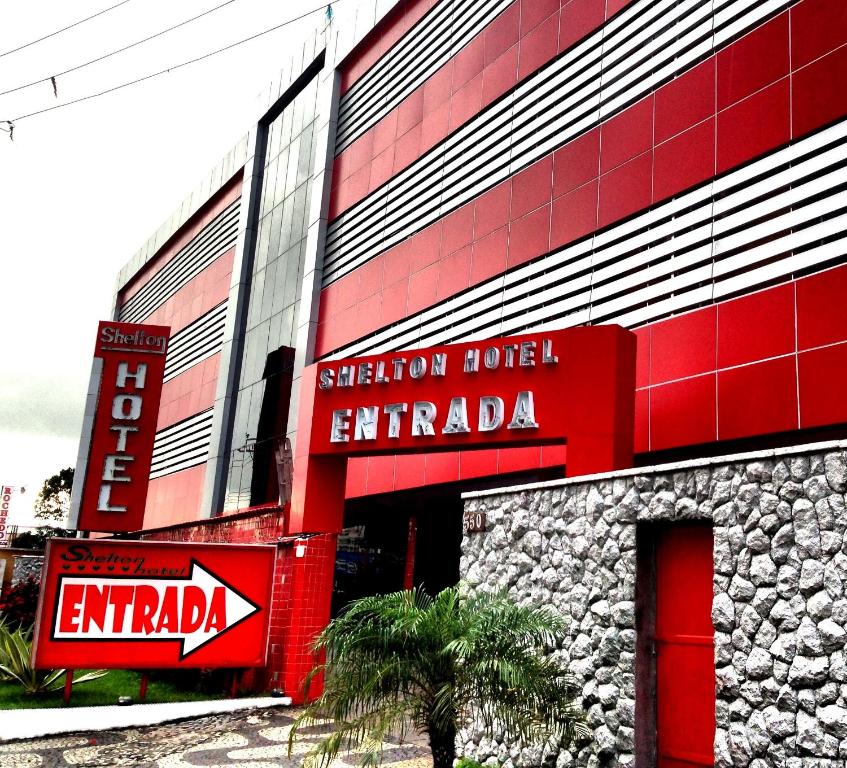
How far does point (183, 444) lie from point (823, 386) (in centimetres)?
2671

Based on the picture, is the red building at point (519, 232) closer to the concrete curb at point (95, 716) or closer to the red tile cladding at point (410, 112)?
the red tile cladding at point (410, 112)

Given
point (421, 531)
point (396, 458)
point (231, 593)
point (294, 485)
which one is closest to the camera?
point (231, 593)

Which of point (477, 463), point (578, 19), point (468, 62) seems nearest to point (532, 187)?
point (578, 19)

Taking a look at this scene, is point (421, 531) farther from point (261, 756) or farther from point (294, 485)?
point (261, 756)

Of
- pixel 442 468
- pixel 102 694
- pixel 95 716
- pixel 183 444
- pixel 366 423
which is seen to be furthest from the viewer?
pixel 183 444

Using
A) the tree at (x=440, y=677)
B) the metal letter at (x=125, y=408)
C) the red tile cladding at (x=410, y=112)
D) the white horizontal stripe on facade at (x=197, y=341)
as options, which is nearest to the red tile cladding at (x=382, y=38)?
the red tile cladding at (x=410, y=112)

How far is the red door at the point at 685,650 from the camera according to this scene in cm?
845

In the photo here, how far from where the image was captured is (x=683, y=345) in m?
12.6

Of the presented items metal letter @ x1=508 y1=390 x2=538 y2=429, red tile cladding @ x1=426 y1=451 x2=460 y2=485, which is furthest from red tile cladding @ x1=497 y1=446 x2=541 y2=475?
metal letter @ x1=508 y1=390 x2=538 y2=429

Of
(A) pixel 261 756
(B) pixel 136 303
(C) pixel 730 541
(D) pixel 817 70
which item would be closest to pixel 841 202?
(D) pixel 817 70

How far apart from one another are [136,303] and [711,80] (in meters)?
35.6

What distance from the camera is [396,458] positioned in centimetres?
1966

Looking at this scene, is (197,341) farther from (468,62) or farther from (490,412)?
(490,412)

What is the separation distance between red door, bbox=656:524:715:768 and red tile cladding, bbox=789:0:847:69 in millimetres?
6639
